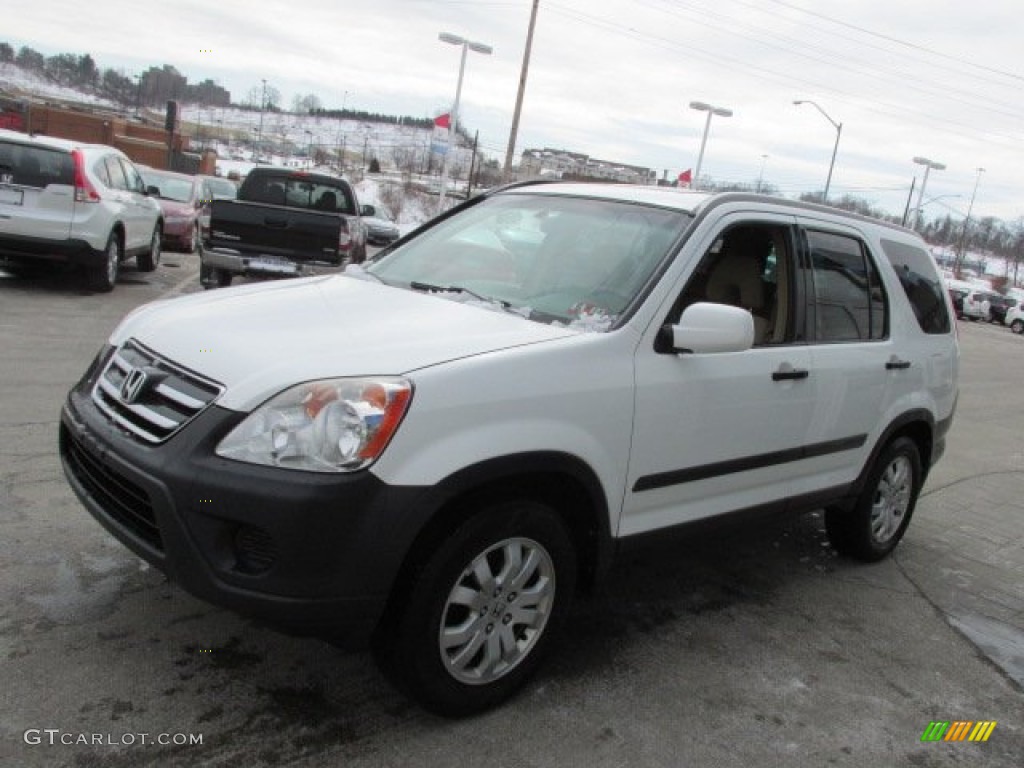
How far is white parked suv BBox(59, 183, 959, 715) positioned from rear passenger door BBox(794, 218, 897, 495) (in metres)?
0.02

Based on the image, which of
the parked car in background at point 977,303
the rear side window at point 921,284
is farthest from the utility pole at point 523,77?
the rear side window at point 921,284

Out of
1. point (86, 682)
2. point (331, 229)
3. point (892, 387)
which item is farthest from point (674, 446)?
point (331, 229)

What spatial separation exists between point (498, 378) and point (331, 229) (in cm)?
831

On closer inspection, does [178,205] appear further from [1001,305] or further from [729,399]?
[1001,305]

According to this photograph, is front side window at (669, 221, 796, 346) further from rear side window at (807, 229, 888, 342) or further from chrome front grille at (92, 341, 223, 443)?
chrome front grille at (92, 341, 223, 443)

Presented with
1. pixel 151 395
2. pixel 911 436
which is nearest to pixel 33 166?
pixel 151 395

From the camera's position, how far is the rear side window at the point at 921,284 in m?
4.82

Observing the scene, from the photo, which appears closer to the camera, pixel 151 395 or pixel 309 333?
pixel 151 395

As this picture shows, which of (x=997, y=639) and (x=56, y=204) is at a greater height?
(x=56, y=204)

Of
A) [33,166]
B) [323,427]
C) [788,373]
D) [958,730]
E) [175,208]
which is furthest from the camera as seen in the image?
[175,208]

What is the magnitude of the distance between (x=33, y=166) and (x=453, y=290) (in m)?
8.13

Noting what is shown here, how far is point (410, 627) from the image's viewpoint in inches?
106

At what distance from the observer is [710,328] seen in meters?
3.18

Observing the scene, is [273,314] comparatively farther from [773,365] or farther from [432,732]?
[773,365]
